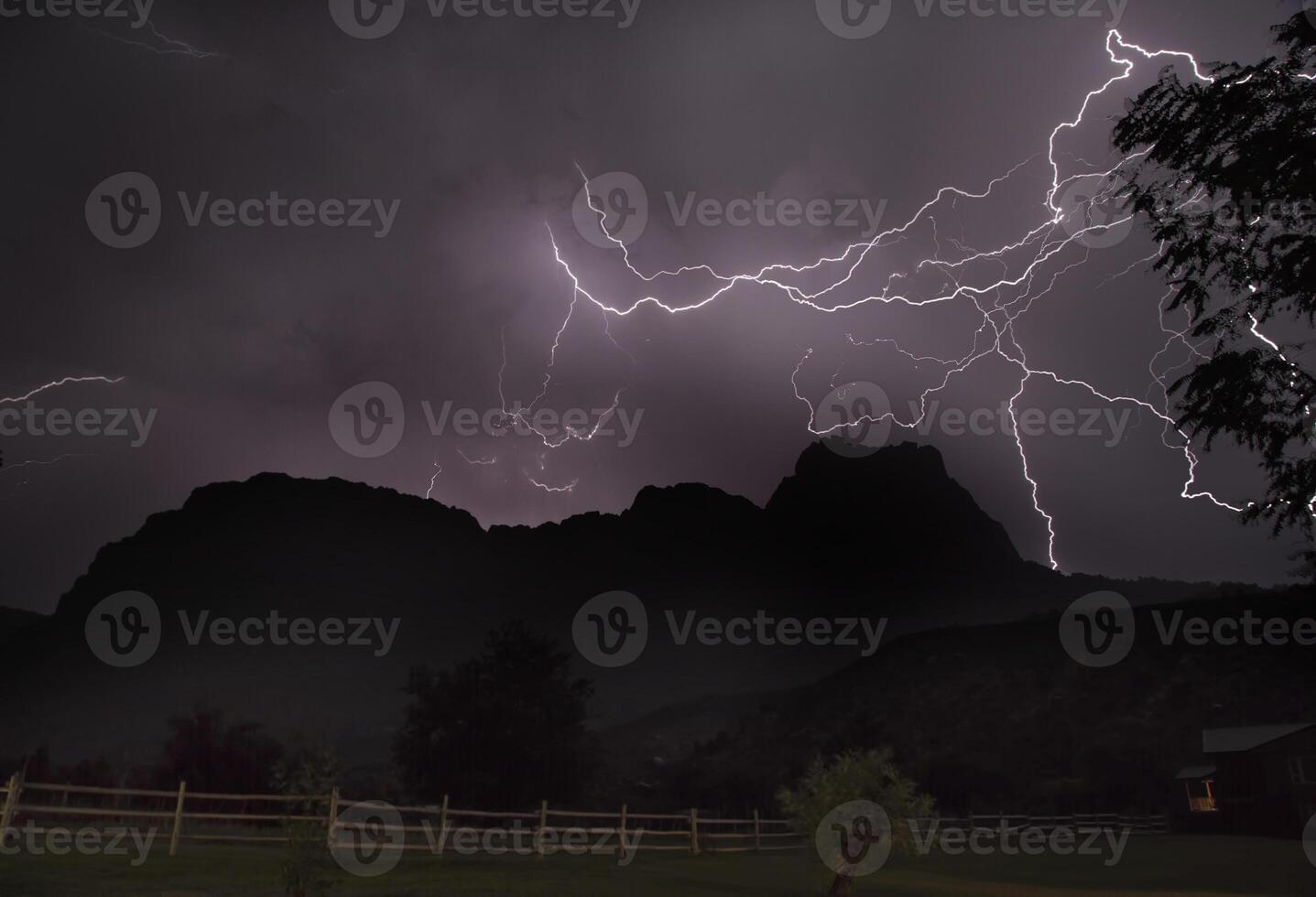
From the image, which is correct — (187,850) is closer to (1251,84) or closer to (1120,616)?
(1251,84)

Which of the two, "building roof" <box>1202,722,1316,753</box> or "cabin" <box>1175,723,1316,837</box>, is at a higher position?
"building roof" <box>1202,722,1316,753</box>

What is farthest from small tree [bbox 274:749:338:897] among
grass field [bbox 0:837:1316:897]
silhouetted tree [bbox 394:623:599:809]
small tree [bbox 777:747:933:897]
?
silhouetted tree [bbox 394:623:599:809]

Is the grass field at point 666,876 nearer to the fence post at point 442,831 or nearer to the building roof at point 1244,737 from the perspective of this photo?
the fence post at point 442,831

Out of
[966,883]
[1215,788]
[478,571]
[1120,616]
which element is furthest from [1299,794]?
[478,571]

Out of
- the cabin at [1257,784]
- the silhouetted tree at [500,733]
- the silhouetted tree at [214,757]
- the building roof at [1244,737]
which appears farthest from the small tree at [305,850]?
the silhouetted tree at [214,757]

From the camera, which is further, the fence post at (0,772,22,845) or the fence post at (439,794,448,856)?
the fence post at (439,794,448,856)

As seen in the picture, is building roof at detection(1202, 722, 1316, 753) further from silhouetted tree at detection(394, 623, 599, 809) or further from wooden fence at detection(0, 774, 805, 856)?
silhouetted tree at detection(394, 623, 599, 809)

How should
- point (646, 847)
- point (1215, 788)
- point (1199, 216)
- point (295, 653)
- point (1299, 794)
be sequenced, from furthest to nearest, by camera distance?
point (295, 653), point (1215, 788), point (1299, 794), point (646, 847), point (1199, 216)
